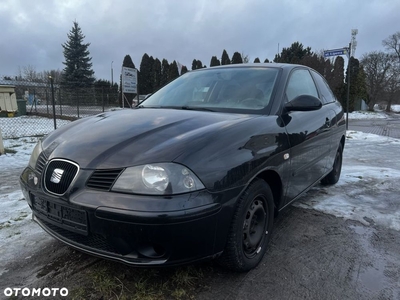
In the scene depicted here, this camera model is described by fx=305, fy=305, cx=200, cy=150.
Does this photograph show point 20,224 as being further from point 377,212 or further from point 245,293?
point 377,212

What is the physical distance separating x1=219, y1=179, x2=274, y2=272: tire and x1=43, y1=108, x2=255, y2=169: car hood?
50 centimetres

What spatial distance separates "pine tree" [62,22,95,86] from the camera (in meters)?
34.7

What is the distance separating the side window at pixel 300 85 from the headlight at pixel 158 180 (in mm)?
1595

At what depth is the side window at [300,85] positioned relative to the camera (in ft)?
9.92

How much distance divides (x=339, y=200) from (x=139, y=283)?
9.68ft

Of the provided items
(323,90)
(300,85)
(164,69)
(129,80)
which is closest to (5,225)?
(300,85)

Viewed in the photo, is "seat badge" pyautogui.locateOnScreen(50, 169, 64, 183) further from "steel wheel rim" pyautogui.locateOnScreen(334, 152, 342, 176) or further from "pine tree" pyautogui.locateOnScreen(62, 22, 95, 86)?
"pine tree" pyautogui.locateOnScreen(62, 22, 95, 86)

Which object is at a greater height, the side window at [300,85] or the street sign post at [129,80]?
the street sign post at [129,80]

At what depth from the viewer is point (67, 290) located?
2.05 m

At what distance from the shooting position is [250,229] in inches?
89.7

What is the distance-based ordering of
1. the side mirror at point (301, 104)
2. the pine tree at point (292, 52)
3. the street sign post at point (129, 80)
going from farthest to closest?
the pine tree at point (292, 52), the street sign post at point (129, 80), the side mirror at point (301, 104)

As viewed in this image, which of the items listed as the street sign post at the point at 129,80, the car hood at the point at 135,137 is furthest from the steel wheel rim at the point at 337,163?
the street sign post at the point at 129,80

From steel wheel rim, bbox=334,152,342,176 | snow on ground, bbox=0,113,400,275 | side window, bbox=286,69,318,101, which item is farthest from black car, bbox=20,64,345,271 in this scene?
steel wheel rim, bbox=334,152,342,176

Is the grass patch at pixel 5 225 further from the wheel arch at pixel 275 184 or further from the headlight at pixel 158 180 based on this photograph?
the wheel arch at pixel 275 184
